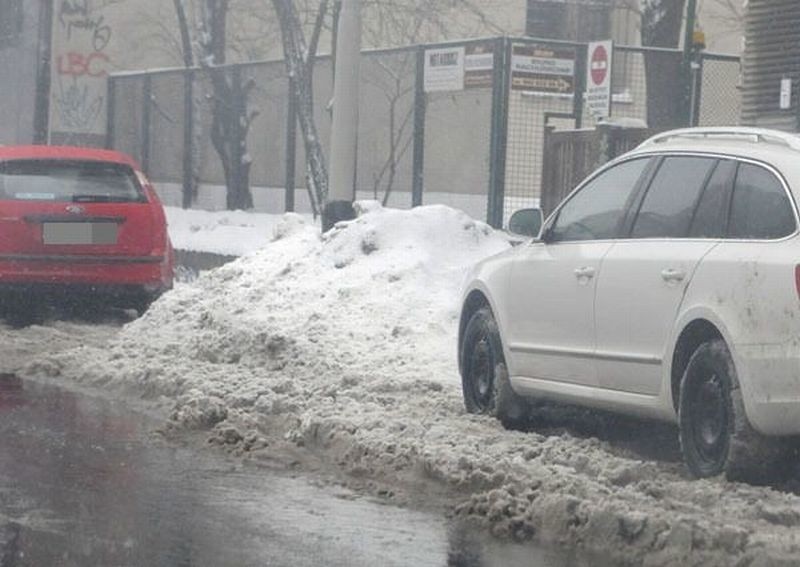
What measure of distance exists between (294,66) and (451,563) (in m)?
17.0

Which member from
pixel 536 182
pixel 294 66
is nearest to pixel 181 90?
pixel 294 66

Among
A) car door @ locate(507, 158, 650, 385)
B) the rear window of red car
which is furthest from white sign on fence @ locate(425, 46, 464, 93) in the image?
car door @ locate(507, 158, 650, 385)

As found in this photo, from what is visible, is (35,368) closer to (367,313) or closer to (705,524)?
(367,313)

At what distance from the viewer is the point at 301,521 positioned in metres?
7.40

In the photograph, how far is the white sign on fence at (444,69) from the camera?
19.3 meters

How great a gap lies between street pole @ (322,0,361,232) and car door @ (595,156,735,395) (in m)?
7.67

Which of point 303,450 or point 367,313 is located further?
point 367,313

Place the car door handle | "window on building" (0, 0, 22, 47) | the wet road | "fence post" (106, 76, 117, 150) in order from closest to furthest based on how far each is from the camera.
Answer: the wet road < the car door handle < "fence post" (106, 76, 117, 150) < "window on building" (0, 0, 22, 47)

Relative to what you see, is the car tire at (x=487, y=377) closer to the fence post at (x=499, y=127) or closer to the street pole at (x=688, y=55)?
the street pole at (x=688, y=55)

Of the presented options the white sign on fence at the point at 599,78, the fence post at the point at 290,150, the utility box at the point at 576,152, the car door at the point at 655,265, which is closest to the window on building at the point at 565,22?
the fence post at the point at 290,150

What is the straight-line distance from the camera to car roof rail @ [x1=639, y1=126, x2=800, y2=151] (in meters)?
7.98

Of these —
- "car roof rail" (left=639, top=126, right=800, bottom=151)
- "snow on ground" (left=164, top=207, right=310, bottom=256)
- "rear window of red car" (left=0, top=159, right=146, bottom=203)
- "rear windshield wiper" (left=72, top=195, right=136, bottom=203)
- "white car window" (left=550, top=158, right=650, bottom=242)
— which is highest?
"car roof rail" (left=639, top=126, right=800, bottom=151)

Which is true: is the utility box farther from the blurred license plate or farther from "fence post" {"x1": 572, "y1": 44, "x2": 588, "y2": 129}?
the blurred license plate

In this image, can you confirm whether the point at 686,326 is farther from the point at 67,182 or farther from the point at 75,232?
the point at 67,182
